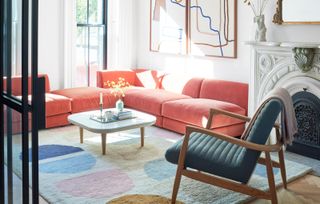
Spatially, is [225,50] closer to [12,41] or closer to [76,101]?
[76,101]

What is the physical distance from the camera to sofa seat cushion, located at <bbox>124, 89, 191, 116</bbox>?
5.04 meters

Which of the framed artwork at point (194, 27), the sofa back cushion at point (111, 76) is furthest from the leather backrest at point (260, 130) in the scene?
the sofa back cushion at point (111, 76)

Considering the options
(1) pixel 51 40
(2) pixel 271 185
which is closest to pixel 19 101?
(2) pixel 271 185

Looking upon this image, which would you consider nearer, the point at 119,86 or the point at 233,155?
the point at 233,155

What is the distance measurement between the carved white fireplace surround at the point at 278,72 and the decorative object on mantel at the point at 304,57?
0.04 metres

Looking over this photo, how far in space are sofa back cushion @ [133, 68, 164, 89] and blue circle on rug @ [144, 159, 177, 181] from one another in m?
2.31

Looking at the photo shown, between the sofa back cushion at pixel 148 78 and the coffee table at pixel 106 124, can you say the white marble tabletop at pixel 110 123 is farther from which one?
the sofa back cushion at pixel 148 78

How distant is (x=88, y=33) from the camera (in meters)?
6.32

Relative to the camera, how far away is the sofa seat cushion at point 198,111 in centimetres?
Result: 443

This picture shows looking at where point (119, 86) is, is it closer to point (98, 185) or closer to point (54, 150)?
point (54, 150)

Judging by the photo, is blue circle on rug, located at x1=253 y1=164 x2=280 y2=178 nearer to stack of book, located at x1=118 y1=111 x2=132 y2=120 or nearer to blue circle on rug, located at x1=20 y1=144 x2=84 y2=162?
stack of book, located at x1=118 y1=111 x2=132 y2=120

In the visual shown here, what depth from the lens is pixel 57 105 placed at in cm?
489

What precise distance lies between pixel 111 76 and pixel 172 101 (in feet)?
4.93

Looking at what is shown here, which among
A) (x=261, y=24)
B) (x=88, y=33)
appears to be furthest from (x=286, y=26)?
(x=88, y=33)
